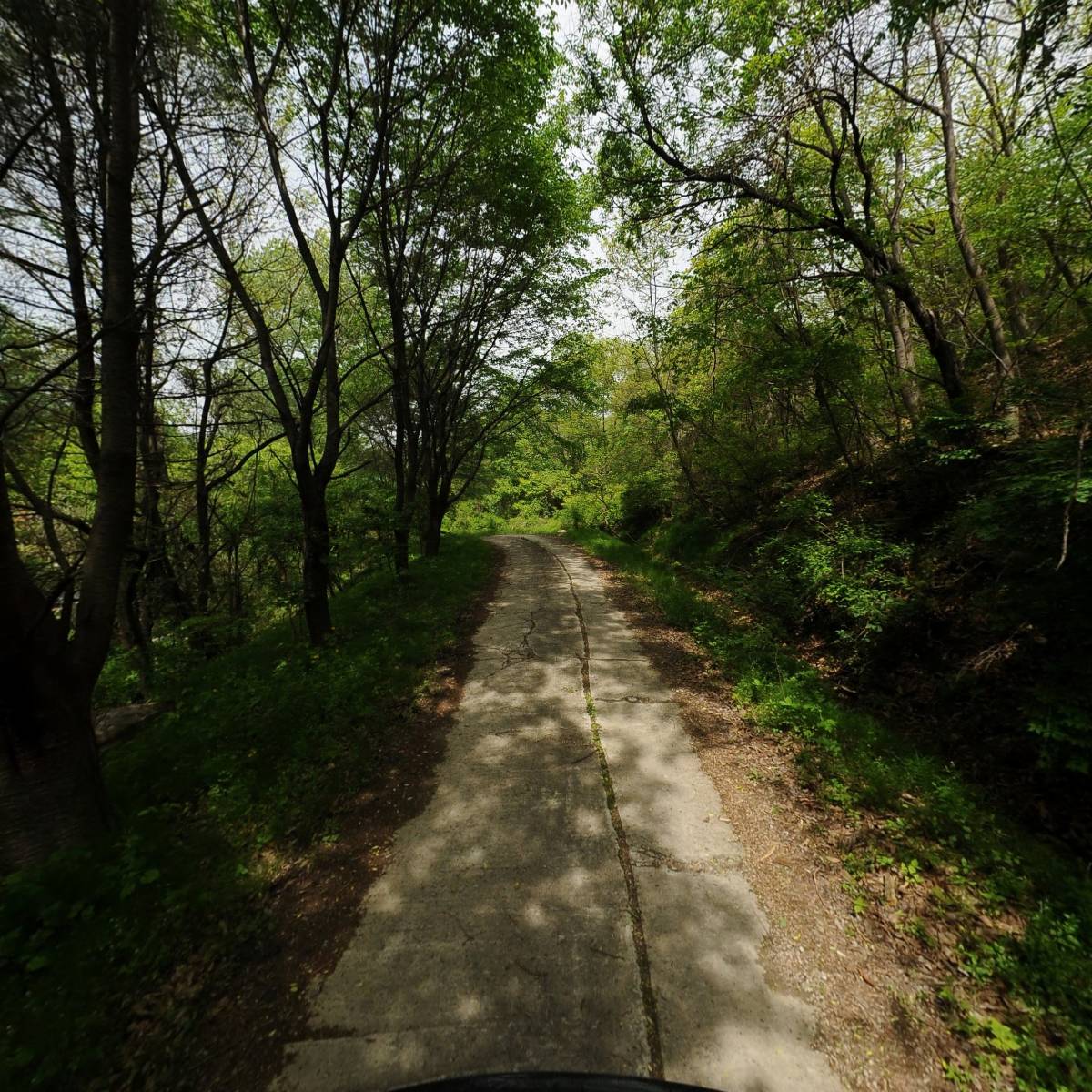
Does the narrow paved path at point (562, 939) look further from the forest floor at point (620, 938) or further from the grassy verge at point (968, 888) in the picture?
the grassy verge at point (968, 888)

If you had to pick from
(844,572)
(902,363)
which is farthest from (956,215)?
(844,572)

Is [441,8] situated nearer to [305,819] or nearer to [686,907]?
[305,819]

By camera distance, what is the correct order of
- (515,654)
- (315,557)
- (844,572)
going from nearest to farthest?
(844,572) → (315,557) → (515,654)

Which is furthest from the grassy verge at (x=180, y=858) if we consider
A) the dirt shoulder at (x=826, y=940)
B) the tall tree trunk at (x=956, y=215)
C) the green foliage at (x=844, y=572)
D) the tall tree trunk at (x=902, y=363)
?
the tall tree trunk at (x=902, y=363)

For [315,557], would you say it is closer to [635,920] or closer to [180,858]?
[180,858]

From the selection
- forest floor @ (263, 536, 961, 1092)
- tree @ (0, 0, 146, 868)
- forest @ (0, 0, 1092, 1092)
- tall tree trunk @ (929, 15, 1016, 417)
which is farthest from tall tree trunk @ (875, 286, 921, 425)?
tree @ (0, 0, 146, 868)

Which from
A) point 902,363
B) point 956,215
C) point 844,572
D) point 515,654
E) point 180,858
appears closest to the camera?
point 180,858

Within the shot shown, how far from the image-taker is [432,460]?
1198 centimetres

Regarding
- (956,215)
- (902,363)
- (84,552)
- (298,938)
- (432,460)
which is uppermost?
(956,215)

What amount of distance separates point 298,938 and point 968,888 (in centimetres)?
412

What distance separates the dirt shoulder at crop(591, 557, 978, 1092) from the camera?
2.04 meters

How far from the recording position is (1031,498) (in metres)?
3.98

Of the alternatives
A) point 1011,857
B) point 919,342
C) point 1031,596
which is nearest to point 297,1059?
point 1011,857

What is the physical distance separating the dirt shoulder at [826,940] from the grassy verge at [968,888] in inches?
3.8
